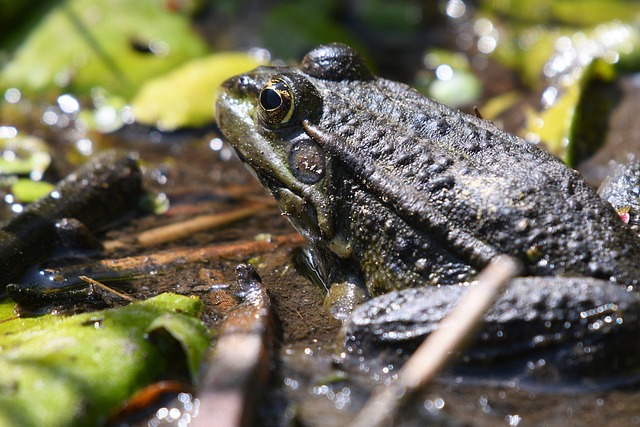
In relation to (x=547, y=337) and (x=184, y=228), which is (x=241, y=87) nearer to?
(x=184, y=228)

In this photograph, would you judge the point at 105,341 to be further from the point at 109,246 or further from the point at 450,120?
the point at 450,120

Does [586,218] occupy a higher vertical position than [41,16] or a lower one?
higher

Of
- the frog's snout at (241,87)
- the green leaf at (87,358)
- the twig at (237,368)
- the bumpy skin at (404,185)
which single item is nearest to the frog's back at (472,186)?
the bumpy skin at (404,185)

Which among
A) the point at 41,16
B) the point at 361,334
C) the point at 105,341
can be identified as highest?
the point at 361,334

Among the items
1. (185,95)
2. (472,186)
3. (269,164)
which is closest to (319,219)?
(269,164)

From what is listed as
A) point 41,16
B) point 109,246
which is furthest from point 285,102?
point 41,16

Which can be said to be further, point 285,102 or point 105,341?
point 285,102
